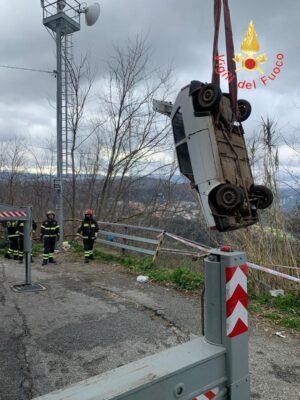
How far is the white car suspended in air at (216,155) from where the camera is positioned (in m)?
3.29

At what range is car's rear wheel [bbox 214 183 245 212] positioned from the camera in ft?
10.7

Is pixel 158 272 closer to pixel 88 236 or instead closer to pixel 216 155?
pixel 88 236

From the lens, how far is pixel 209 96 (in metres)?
3.34

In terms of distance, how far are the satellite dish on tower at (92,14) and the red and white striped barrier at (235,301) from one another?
13609 mm

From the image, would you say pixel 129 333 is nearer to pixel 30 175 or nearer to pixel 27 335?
pixel 27 335

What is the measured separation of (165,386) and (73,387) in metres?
0.49

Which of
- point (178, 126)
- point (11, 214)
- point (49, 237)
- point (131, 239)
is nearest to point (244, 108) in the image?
point (178, 126)

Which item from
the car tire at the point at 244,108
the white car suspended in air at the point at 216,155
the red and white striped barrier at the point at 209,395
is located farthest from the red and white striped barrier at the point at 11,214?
the red and white striped barrier at the point at 209,395

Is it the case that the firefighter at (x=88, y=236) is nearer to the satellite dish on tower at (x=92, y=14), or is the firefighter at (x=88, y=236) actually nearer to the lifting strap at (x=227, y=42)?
the satellite dish on tower at (x=92, y=14)

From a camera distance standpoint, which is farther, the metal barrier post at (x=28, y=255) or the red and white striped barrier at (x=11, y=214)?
the metal barrier post at (x=28, y=255)

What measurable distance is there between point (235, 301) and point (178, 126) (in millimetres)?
1671

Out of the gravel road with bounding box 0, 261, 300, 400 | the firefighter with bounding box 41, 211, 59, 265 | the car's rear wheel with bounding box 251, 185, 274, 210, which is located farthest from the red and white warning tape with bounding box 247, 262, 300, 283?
the firefighter with bounding box 41, 211, 59, 265

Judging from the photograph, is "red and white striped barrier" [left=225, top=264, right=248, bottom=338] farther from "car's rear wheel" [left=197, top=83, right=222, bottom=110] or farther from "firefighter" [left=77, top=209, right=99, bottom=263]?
"firefighter" [left=77, top=209, right=99, bottom=263]

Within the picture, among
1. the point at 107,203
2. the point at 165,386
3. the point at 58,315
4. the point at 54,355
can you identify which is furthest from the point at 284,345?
the point at 107,203
